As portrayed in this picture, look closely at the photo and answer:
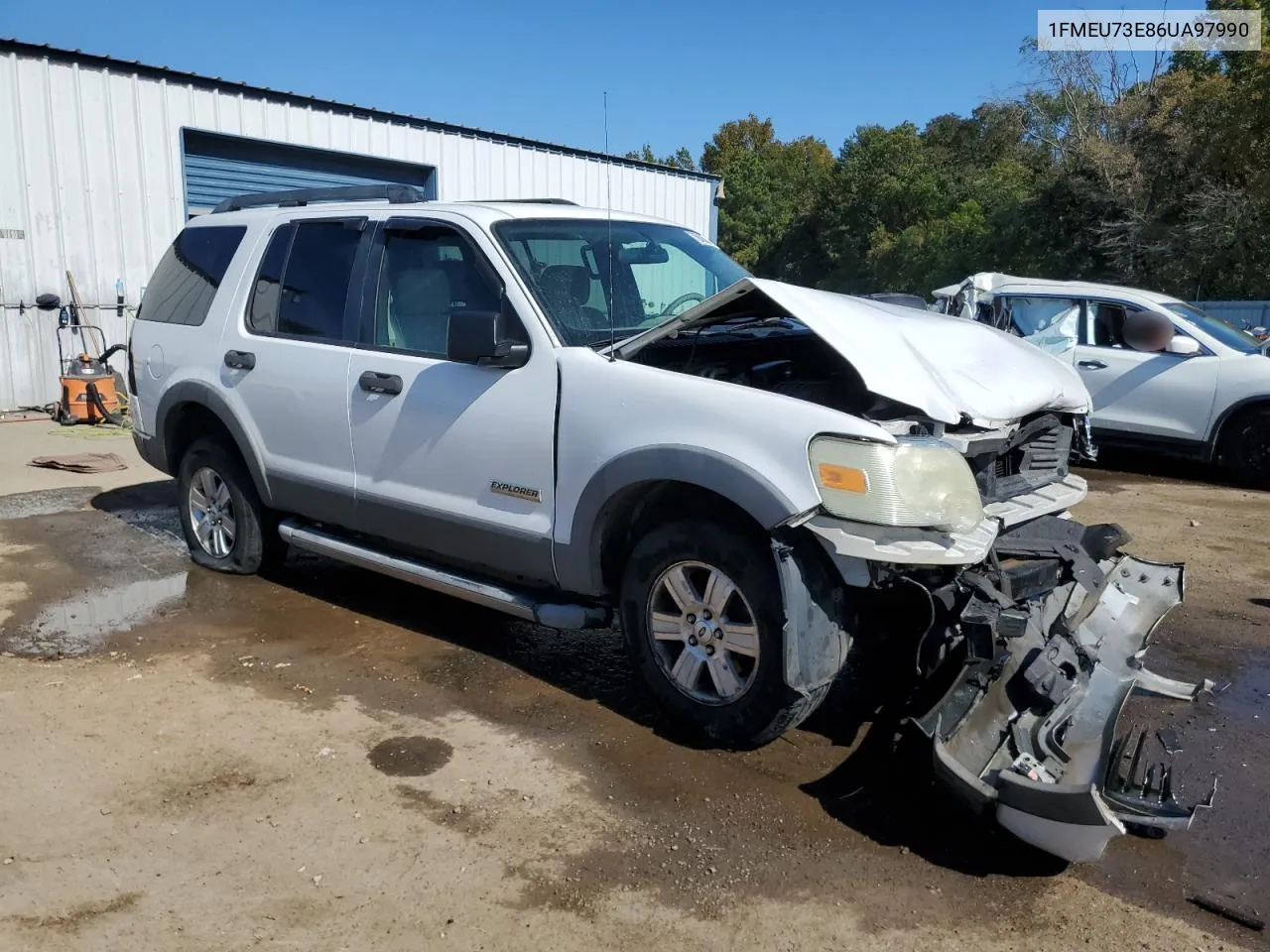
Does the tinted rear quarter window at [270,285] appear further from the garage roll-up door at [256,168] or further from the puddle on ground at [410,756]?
the garage roll-up door at [256,168]

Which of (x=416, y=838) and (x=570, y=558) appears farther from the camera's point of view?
(x=570, y=558)

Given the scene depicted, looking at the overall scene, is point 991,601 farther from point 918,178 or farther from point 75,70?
point 918,178

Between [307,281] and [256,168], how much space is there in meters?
9.89

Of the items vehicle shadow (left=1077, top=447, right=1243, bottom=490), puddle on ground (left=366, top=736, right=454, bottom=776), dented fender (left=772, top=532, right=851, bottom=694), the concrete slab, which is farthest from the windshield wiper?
the concrete slab

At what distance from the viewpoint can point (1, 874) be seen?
122 inches

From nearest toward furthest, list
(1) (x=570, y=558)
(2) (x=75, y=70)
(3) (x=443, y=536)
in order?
(1) (x=570, y=558)
(3) (x=443, y=536)
(2) (x=75, y=70)

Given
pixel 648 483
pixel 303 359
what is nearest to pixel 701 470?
pixel 648 483

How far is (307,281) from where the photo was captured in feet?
17.5

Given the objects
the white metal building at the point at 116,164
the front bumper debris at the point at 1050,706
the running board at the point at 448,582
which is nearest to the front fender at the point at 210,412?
the running board at the point at 448,582

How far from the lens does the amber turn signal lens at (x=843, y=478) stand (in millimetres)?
3379

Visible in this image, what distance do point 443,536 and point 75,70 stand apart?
10458 millimetres

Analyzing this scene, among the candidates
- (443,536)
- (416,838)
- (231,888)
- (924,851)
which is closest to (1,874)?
(231,888)

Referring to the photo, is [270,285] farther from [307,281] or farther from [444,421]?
[444,421]

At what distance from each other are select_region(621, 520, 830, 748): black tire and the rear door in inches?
70.0
